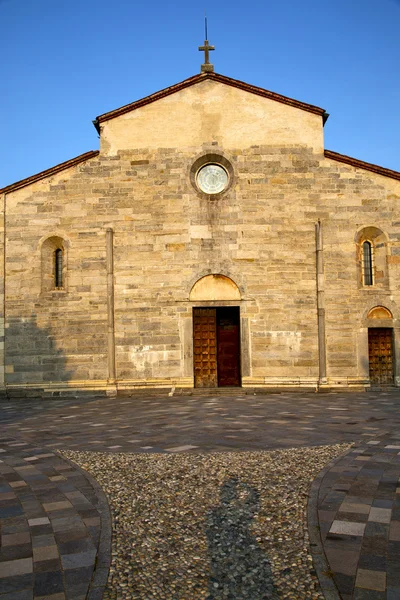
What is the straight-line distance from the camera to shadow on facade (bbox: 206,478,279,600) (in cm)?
370

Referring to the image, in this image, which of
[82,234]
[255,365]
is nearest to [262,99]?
[82,234]

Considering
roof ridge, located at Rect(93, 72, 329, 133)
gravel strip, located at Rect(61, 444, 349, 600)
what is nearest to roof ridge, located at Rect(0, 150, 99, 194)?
roof ridge, located at Rect(93, 72, 329, 133)

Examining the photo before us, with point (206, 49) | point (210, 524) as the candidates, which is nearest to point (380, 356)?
point (206, 49)

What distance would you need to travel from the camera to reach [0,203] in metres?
18.5

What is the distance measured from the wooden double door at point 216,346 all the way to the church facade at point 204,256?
0.04 metres

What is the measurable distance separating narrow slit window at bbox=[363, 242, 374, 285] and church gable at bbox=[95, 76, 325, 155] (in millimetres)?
4138

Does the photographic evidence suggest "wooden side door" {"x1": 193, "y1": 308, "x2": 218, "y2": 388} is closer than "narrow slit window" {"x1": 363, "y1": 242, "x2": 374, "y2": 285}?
Yes

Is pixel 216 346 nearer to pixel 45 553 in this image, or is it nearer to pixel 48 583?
pixel 45 553

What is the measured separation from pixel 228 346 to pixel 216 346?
1.40ft

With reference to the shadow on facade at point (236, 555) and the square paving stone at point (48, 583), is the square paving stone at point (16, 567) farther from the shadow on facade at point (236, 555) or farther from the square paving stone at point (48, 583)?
the shadow on facade at point (236, 555)

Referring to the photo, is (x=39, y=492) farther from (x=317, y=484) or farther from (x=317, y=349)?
(x=317, y=349)

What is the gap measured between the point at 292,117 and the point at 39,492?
1608 centimetres

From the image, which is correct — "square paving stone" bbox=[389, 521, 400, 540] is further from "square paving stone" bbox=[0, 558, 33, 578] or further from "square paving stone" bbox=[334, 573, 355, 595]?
"square paving stone" bbox=[0, 558, 33, 578]

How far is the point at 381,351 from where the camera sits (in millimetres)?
18141
